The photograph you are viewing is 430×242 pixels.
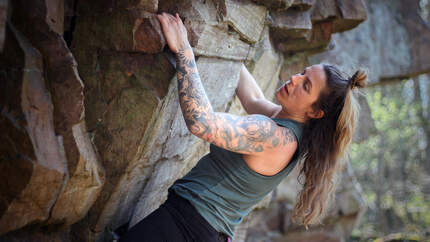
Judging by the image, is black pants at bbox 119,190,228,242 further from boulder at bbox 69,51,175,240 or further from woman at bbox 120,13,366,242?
boulder at bbox 69,51,175,240

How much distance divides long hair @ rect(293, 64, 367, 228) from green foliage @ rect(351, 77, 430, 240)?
859cm

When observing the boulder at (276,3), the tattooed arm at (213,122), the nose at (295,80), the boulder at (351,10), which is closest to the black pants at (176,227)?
the tattooed arm at (213,122)

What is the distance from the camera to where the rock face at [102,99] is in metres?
1.62

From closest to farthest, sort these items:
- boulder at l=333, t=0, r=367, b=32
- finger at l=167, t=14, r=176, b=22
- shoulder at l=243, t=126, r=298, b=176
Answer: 1. shoulder at l=243, t=126, r=298, b=176
2. finger at l=167, t=14, r=176, b=22
3. boulder at l=333, t=0, r=367, b=32

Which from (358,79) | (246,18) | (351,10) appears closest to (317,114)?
(358,79)

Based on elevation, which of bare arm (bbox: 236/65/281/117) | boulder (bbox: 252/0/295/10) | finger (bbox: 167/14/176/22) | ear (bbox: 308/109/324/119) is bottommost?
bare arm (bbox: 236/65/281/117)

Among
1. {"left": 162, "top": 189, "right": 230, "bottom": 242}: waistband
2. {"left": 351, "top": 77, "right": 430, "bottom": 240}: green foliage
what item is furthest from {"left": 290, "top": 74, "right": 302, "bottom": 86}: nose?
{"left": 351, "top": 77, "right": 430, "bottom": 240}: green foliage

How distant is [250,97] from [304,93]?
56cm

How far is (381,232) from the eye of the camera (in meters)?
10.1

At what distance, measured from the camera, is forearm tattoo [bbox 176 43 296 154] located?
1.70 meters

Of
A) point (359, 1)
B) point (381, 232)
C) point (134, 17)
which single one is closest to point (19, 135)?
point (134, 17)

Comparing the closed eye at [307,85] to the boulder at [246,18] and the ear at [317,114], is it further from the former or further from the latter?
the boulder at [246,18]

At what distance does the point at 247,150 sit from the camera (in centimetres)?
179

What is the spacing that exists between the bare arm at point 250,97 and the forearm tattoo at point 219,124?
0.55 m
